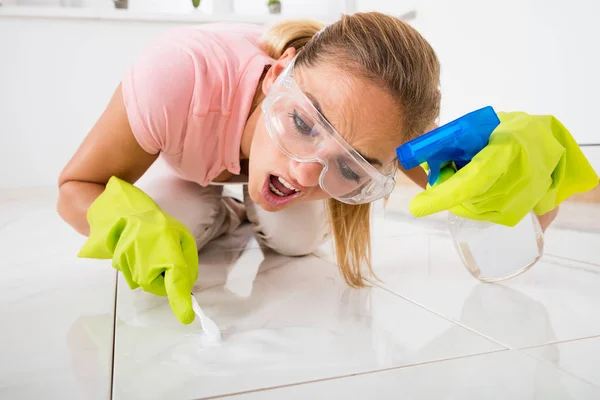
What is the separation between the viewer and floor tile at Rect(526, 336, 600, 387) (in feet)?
2.05

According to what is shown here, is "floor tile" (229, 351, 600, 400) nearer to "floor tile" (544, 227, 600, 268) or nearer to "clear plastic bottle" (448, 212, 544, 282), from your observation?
"clear plastic bottle" (448, 212, 544, 282)

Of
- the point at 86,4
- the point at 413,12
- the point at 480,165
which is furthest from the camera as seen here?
the point at 86,4

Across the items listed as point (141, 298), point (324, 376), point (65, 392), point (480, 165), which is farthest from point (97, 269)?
point (480, 165)

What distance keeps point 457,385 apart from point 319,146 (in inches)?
15.8

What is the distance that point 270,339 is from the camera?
740 mm

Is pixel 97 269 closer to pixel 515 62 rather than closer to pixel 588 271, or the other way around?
pixel 588 271

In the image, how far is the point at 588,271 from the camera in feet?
3.57

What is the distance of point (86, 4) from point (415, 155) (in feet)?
10.8

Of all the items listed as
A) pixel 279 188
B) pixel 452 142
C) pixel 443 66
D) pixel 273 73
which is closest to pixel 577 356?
pixel 452 142

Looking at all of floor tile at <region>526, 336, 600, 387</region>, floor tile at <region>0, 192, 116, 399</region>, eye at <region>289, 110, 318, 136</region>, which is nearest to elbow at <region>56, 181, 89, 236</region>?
floor tile at <region>0, 192, 116, 399</region>

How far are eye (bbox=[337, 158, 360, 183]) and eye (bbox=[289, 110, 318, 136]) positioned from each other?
0.06 meters

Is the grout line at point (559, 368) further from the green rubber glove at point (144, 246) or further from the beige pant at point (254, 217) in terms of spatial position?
the beige pant at point (254, 217)

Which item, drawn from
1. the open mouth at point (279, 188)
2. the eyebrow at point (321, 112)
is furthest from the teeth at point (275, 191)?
the eyebrow at point (321, 112)

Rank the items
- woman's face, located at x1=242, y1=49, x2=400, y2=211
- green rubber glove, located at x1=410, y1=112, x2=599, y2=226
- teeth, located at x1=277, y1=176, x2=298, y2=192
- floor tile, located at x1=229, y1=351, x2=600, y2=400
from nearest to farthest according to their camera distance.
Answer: floor tile, located at x1=229, y1=351, x2=600, y2=400 < green rubber glove, located at x1=410, y1=112, x2=599, y2=226 < woman's face, located at x1=242, y1=49, x2=400, y2=211 < teeth, located at x1=277, y1=176, x2=298, y2=192
